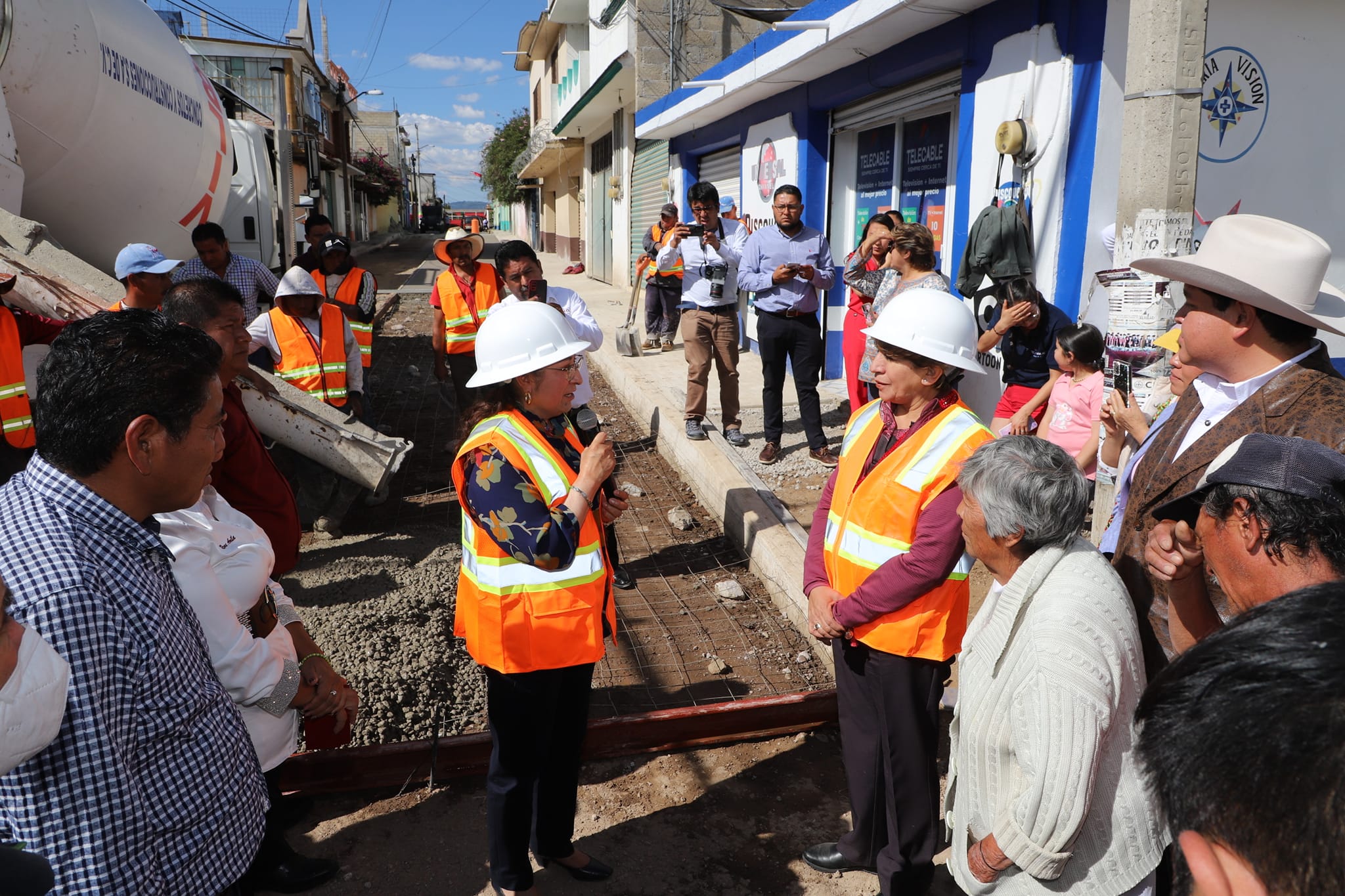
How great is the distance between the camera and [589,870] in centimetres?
275

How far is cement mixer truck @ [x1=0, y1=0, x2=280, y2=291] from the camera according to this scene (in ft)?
16.4

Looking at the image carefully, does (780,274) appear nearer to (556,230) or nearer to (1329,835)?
(1329,835)

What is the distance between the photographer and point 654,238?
35.6ft

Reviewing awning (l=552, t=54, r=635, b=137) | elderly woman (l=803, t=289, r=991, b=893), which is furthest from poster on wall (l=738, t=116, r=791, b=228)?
elderly woman (l=803, t=289, r=991, b=893)

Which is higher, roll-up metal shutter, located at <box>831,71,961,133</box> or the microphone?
roll-up metal shutter, located at <box>831,71,961,133</box>

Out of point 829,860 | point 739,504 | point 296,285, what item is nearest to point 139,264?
point 296,285

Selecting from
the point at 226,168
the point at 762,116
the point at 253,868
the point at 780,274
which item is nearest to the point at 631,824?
the point at 253,868

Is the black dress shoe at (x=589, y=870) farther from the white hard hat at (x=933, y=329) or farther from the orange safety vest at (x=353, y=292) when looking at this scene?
the orange safety vest at (x=353, y=292)

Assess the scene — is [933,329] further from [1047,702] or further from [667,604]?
[667,604]

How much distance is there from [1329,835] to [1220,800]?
0.25ft

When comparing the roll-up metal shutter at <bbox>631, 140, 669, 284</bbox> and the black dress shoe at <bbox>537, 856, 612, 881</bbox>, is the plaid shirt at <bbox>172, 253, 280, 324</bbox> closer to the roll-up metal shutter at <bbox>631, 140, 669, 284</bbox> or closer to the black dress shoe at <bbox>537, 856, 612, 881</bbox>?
the black dress shoe at <bbox>537, 856, 612, 881</bbox>

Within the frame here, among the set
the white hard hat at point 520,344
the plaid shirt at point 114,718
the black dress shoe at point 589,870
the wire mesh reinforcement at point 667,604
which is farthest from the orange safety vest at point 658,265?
the plaid shirt at point 114,718

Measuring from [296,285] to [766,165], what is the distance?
625 cm

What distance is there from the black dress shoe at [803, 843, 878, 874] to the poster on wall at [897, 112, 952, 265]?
500 cm
